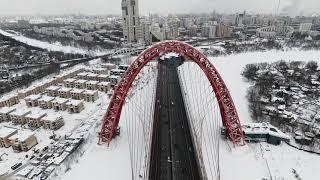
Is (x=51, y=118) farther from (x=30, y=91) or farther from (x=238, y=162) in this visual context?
(x=238, y=162)

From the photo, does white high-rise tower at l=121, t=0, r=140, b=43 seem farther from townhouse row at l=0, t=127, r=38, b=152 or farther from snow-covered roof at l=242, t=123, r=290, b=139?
snow-covered roof at l=242, t=123, r=290, b=139

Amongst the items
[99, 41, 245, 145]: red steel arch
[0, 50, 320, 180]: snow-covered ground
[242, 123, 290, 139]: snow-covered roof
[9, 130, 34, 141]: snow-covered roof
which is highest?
[99, 41, 245, 145]: red steel arch

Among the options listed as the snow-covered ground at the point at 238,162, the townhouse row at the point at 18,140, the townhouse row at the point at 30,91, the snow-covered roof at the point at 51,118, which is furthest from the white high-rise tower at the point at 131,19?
the snow-covered ground at the point at 238,162

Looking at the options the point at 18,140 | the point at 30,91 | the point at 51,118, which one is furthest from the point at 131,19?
the point at 18,140

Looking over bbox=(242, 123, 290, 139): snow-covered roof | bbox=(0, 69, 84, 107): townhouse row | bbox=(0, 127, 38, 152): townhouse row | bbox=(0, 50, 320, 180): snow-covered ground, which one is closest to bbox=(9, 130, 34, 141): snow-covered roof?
bbox=(0, 127, 38, 152): townhouse row

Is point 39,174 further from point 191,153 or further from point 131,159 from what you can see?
point 191,153
